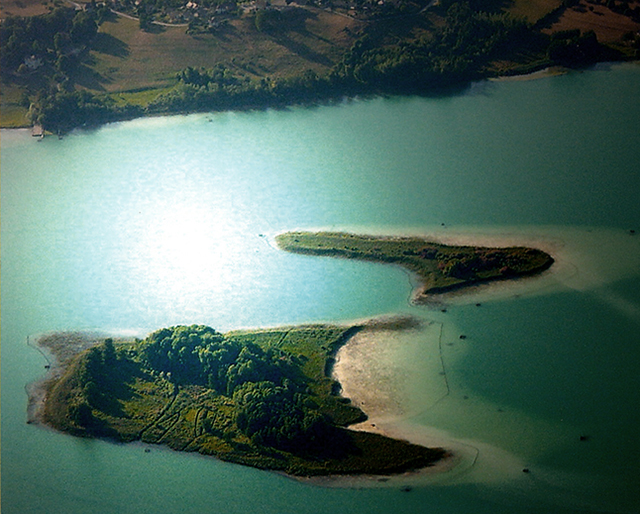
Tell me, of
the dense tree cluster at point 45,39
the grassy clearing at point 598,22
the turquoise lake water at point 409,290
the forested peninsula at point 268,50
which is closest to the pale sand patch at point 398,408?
the turquoise lake water at point 409,290

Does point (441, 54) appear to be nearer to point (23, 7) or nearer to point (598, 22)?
point (598, 22)

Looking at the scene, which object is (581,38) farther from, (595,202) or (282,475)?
(282,475)

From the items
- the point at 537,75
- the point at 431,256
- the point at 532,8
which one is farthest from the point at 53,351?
the point at 532,8

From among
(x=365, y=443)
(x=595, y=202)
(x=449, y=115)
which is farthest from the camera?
(x=449, y=115)

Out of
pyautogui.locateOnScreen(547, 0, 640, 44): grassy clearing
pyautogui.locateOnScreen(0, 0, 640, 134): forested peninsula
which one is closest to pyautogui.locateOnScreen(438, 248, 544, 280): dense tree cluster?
pyautogui.locateOnScreen(0, 0, 640, 134): forested peninsula

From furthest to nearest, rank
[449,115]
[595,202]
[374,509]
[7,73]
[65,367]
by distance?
[7,73]
[449,115]
[595,202]
[65,367]
[374,509]

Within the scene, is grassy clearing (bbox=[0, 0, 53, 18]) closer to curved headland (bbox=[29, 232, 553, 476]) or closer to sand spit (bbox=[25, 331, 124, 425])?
sand spit (bbox=[25, 331, 124, 425])

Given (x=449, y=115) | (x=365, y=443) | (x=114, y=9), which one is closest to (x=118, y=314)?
(x=365, y=443)
